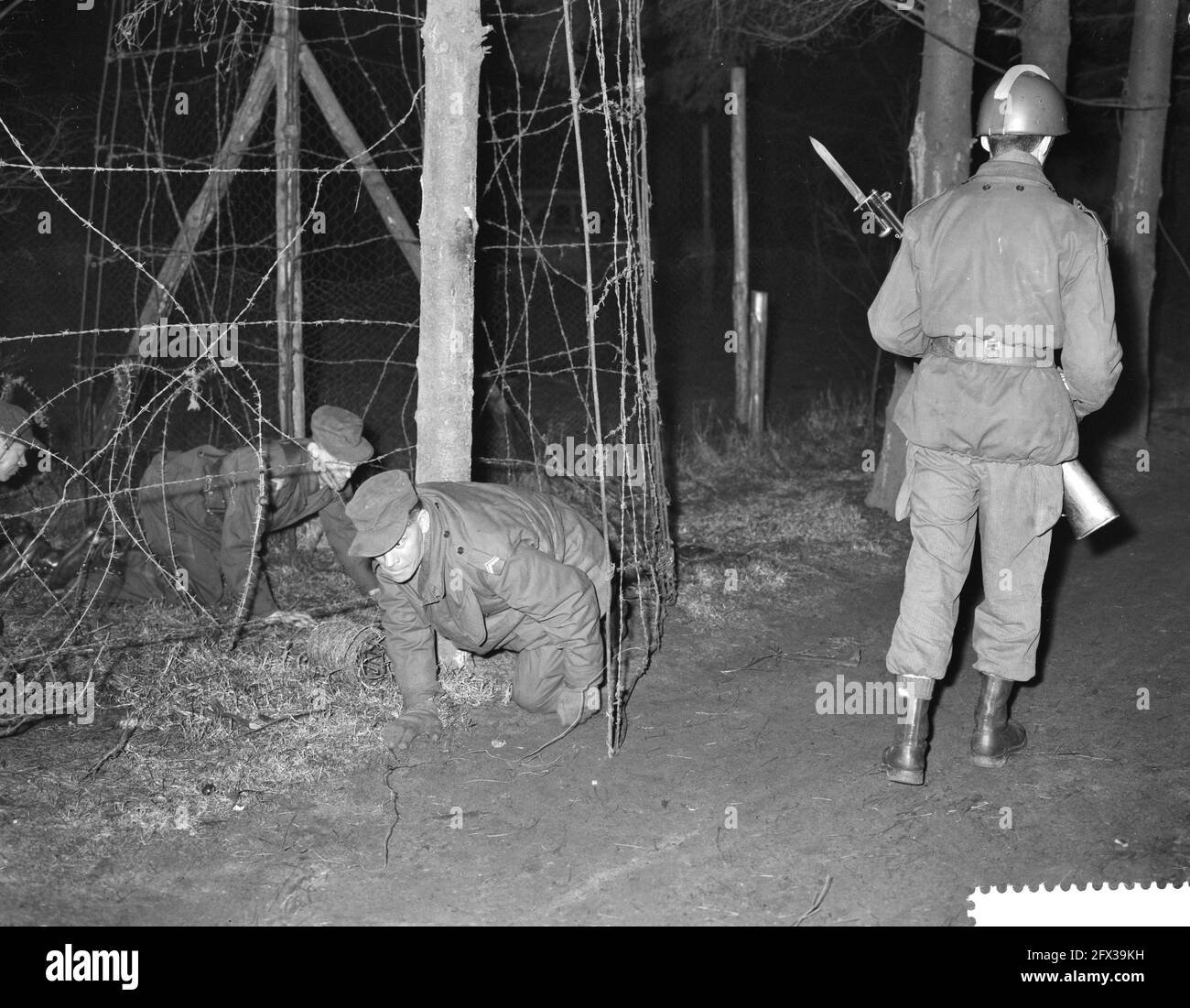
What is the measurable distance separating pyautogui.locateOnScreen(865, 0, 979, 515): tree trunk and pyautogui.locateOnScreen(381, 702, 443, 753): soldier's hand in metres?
3.53

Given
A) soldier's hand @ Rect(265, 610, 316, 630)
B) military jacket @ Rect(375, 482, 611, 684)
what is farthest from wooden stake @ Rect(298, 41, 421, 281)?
military jacket @ Rect(375, 482, 611, 684)

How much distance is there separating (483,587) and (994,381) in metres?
1.85

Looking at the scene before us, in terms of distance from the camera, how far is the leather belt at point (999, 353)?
12.4 ft

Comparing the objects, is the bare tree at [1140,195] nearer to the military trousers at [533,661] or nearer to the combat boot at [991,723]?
the combat boot at [991,723]

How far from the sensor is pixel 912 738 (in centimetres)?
390

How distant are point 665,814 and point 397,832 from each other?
834 mm

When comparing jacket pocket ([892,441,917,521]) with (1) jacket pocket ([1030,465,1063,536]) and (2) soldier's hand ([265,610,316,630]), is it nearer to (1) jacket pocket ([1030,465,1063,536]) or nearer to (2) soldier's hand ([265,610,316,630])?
(1) jacket pocket ([1030,465,1063,536])

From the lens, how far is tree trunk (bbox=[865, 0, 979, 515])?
22.7 ft

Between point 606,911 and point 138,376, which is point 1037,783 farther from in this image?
point 138,376

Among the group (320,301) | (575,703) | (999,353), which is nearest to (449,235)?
(575,703)

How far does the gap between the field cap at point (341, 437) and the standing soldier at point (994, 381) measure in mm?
2522

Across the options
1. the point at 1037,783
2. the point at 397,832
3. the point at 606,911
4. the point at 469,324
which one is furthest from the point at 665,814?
the point at 469,324

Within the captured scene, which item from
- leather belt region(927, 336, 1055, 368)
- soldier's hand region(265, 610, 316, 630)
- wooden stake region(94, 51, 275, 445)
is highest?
wooden stake region(94, 51, 275, 445)

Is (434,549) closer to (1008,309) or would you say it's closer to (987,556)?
(987,556)
